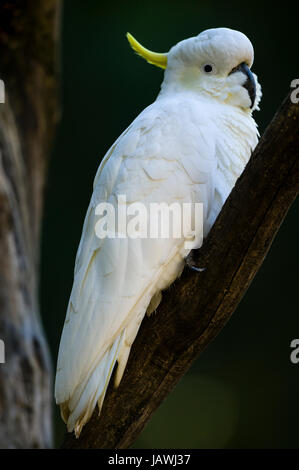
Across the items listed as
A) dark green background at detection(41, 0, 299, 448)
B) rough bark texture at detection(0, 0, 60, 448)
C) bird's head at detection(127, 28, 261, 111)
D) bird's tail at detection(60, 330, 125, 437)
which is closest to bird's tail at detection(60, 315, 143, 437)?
bird's tail at detection(60, 330, 125, 437)

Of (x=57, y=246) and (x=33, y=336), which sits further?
(x=57, y=246)

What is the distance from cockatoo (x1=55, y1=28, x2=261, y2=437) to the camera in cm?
133

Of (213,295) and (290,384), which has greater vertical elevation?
(213,295)

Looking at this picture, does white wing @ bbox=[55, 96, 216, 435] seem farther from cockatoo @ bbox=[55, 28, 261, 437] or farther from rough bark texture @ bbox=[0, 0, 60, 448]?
rough bark texture @ bbox=[0, 0, 60, 448]

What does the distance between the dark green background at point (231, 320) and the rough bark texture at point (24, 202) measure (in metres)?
1.57

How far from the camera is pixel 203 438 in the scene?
185 inches

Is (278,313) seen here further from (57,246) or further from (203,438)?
(57,246)

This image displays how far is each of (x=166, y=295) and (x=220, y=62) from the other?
71 cm

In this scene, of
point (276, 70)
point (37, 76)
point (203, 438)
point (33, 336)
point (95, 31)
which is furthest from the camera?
point (203, 438)

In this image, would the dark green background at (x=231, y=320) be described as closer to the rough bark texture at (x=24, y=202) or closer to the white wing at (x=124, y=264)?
the rough bark texture at (x=24, y=202)

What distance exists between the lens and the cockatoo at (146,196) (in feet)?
4.38

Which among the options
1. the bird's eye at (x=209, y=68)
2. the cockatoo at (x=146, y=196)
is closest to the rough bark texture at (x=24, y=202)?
the cockatoo at (x=146, y=196)

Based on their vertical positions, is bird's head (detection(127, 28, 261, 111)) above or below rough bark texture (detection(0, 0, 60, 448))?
above

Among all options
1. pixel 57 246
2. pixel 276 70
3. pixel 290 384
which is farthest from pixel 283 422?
pixel 276 70
